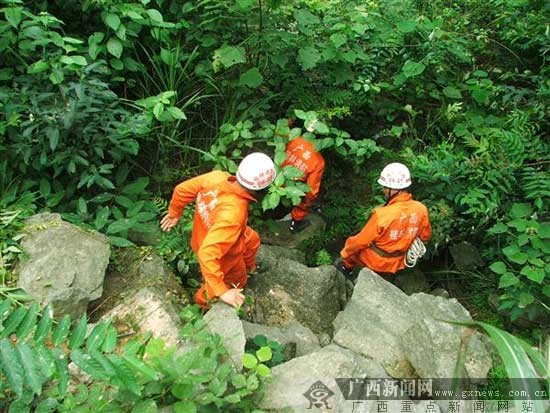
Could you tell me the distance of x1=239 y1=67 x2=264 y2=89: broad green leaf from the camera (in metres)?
5.12

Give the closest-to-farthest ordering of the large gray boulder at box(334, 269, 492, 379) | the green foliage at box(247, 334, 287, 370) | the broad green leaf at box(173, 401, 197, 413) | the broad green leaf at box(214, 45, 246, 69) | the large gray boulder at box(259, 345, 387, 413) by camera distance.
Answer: the broad green leaf at box(173, 401, 197, 413) < the large gray boulder at box(259, 345, 387, 413) < the green foliage at box(247, 334, 287, 370) < the large gray boulder at box(334, 269, 492, 379) < the broad green leaf at box(214, 45, 246, 69)

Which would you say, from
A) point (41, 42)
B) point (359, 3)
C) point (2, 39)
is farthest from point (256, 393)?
point (359, 3)

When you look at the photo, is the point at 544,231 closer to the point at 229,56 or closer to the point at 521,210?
the point at 521,210

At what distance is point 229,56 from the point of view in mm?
4840

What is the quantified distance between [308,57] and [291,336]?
2809 millimetres

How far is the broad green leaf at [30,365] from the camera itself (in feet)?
6.81

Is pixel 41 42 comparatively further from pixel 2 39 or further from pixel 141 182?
pixel 141 182

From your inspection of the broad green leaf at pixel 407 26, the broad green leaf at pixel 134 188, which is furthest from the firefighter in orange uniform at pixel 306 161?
the broad green leaf at pixel 407 26

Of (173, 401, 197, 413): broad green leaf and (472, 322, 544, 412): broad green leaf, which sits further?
(173, 401, 197, 413): broad green leaf

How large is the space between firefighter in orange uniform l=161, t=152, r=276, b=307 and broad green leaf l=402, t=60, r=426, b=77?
2524 millimetres

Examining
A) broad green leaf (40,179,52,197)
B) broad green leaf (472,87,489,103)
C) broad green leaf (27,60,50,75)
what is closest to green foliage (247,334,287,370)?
broad green leaf (40,179,52,197)

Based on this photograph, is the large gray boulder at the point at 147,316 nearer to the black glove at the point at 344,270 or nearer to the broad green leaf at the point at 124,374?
the broad green leaf at the point at 124,374

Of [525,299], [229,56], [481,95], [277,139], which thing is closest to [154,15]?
[229,56]

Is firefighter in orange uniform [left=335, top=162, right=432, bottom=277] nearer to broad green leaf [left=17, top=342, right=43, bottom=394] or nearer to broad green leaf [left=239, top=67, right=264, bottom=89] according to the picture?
broad green leaf [left=239, top=67, right=264, bottom=89]
